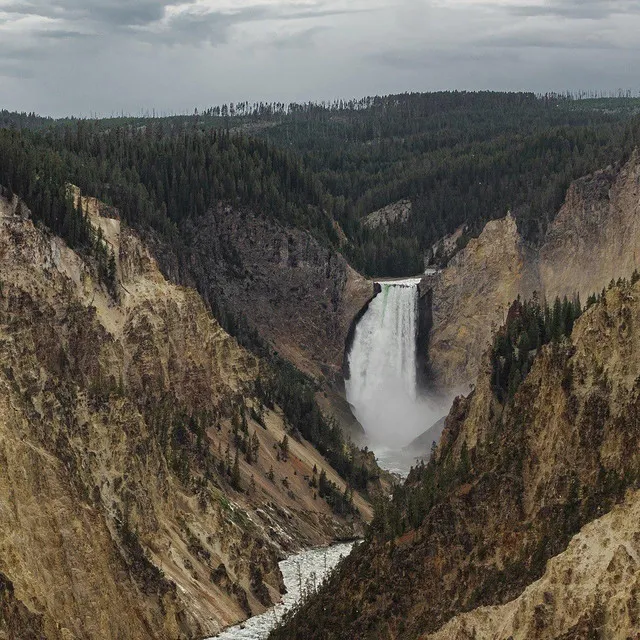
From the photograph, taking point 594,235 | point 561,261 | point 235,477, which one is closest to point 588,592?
point 235,477

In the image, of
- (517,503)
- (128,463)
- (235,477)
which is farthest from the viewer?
(235,477)

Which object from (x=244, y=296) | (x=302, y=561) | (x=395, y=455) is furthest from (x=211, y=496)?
(x=244, y=296)

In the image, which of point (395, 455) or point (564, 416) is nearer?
point (564, 416)

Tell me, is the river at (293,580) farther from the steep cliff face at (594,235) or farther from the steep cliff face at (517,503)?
the steep cliff face at (594,235)

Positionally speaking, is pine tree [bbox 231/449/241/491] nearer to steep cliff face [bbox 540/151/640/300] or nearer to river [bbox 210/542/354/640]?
river [bbox 210/542/354/640]

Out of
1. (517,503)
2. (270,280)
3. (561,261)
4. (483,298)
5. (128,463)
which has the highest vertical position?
(517,503)

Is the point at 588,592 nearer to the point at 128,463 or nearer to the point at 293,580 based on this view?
the point at 128,463

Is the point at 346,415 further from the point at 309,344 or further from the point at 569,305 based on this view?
the point at 569,305
